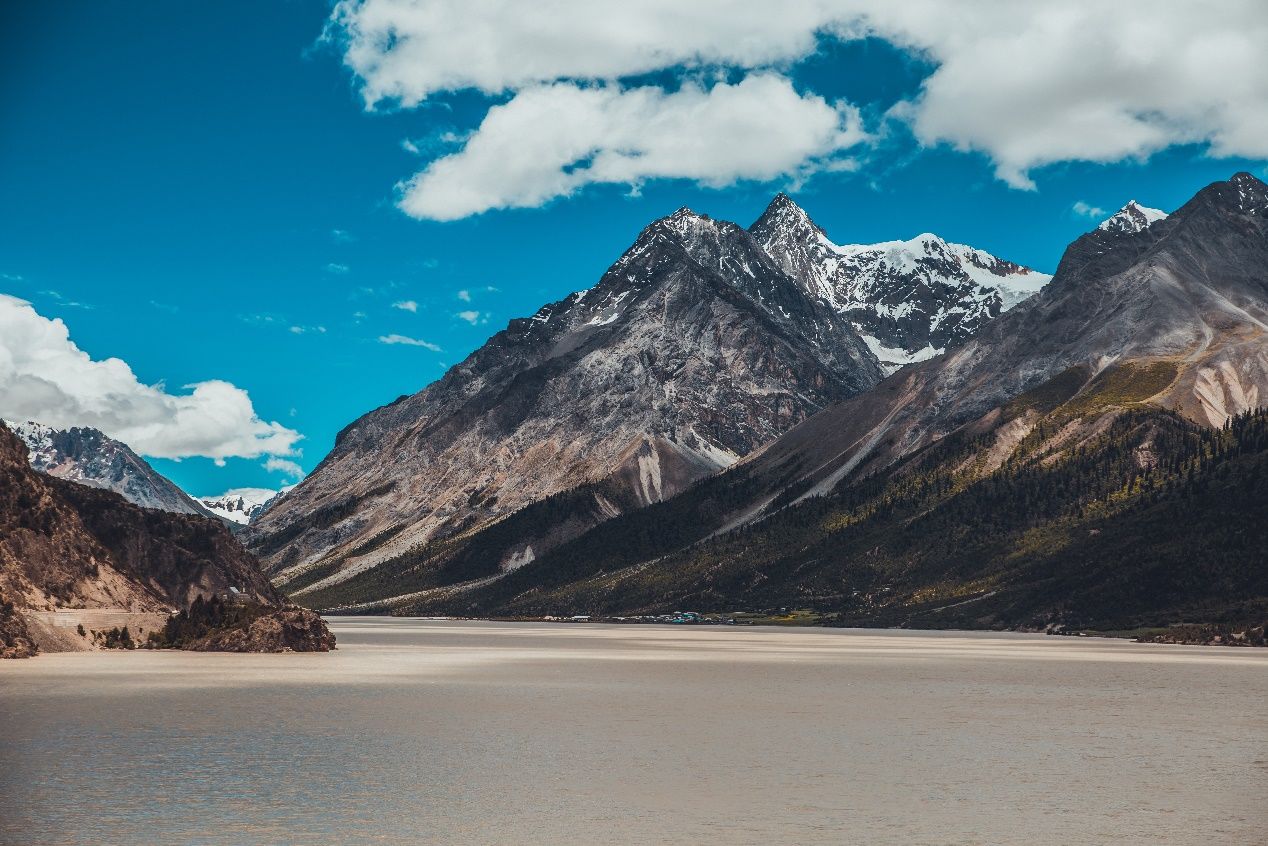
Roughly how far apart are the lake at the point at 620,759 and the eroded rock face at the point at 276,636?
40502mm

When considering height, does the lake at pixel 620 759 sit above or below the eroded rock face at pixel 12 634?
below

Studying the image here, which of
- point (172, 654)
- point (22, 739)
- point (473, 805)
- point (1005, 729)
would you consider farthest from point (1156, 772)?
point (172, 654)

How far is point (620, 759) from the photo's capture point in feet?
197

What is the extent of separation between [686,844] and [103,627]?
125749 mm

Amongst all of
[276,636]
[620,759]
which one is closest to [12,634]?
[276,636]

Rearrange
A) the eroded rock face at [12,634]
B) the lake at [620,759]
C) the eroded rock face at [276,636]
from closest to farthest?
the lake at [620,759], the eroded rock face at [12,634], the eroded rock face at [276,636]

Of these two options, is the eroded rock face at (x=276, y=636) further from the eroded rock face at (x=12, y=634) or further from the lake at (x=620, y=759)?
the lake at (x=620, y=759)

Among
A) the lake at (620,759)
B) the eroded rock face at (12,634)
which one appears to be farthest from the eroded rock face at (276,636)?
the lake at (620,759)

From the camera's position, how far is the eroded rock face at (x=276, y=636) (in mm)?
158125

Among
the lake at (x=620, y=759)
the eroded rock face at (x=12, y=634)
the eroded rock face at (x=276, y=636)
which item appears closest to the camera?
the lake at (x=620, y=759)

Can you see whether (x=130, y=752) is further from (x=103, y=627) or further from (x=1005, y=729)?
(x=103, y=627)

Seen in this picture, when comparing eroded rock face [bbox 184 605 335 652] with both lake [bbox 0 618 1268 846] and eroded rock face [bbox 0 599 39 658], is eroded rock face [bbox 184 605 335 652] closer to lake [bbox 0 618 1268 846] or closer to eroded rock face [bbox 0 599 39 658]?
eroded rock face [bbox 0 599 39 658]

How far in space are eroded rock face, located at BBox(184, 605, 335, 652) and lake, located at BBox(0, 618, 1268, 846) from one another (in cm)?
4050

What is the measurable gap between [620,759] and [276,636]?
113112mm
